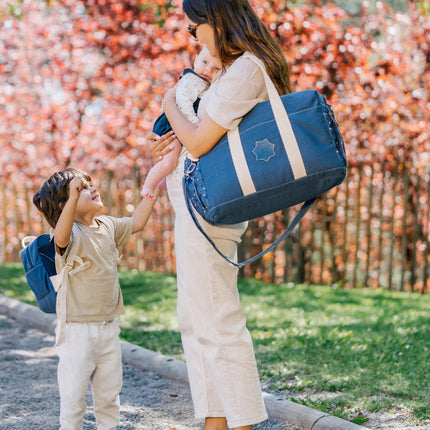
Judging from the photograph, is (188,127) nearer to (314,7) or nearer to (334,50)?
(334,50)

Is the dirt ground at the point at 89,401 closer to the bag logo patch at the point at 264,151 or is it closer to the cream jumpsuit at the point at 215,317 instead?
the cream jumpsuit at the point at 215,317

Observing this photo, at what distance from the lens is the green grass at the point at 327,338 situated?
354 cm

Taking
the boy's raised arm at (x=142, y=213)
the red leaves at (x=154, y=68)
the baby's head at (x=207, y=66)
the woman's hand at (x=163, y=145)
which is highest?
the red leaves at (x=154, y=68)

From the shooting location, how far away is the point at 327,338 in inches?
187

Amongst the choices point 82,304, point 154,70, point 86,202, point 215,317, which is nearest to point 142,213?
point 86,202

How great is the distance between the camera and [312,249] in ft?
29.0

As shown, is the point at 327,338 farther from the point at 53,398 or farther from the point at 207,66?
the point at 207,66

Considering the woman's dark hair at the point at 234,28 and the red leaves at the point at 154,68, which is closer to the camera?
the woman's dark hair at the point at 234,28

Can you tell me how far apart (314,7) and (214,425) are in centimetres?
756

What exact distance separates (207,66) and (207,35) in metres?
0.22

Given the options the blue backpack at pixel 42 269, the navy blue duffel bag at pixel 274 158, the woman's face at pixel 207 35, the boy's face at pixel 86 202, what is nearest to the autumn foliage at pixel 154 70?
the boy's face at pixel 86 202

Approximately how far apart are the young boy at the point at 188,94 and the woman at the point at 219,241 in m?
0.04

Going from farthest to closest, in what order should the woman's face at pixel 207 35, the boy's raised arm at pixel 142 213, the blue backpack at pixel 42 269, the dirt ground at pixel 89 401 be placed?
the dirt ground at pixel 89 401
the boy's raised arm at pixel 142 213
the blue backpack at pixel 42 269
the woman's face at pixel 207 35

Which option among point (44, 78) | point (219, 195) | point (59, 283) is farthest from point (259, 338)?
point (44, 78)
